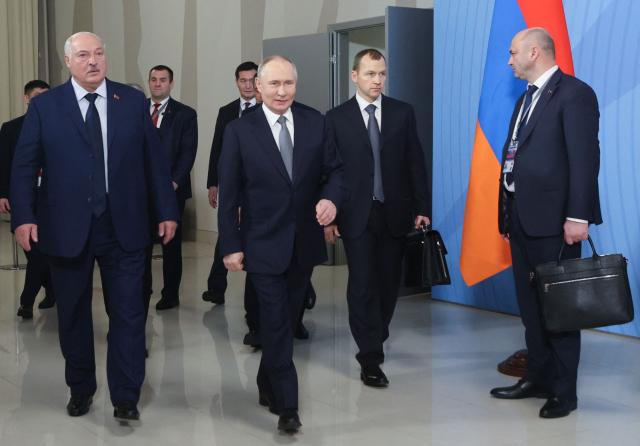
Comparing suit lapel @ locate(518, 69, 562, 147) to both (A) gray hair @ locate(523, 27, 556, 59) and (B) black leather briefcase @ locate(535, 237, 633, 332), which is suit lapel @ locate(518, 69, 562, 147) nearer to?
(A) gray hair @ locate(523, 27, 556, 59)

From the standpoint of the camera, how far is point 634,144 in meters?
5.46

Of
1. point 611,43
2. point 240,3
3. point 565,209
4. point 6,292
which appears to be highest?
point 240,3

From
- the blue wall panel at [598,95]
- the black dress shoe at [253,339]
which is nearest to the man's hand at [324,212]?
the black dress shoe at [253,339]

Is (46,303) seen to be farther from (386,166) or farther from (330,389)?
(386,166)

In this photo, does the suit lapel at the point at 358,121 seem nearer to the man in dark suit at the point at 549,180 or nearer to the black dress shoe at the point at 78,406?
the man in dark suit at the point at 549,180

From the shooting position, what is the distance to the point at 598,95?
5625mm

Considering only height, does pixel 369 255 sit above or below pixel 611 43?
below

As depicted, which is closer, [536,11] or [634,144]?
[634,144]

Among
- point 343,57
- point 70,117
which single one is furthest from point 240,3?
point 70,117

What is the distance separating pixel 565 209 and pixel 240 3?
6.71 m

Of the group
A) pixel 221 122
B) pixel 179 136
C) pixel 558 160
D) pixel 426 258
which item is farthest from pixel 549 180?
pixel 179 136

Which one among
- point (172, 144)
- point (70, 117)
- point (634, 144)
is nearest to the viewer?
point (70, 117)

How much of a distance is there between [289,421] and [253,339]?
66.8 inches

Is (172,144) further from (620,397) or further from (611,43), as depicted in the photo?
(620,397)
